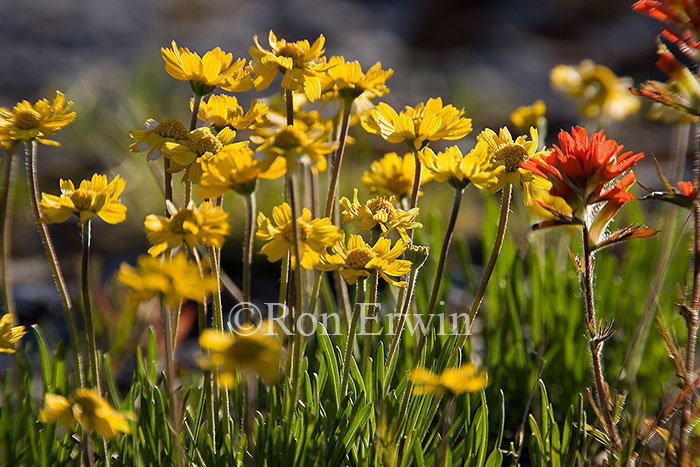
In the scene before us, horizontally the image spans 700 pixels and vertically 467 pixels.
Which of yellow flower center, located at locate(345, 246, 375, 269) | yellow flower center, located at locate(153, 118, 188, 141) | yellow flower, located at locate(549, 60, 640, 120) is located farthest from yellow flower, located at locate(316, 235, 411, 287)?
yellow flower, located at locate(549, 60, 640, 120)

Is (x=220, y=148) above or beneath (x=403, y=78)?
beneath

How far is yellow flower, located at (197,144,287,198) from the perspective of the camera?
890 millimetres

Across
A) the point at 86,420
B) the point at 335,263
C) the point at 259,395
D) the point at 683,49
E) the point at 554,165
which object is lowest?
the point at 259,395

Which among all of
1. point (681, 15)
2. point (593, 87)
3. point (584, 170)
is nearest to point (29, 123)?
point (584, 170)

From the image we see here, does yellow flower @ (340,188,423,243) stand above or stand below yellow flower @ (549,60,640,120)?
below

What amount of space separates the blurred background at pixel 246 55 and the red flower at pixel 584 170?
85.9 inches

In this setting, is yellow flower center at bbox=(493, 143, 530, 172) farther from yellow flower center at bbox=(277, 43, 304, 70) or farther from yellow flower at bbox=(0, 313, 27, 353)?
yellow flower at bbox=(0, 313, 27, 353)

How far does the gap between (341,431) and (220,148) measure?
51 cm

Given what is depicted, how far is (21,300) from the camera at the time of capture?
2762mm

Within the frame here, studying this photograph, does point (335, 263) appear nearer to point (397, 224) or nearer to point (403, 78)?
point (397, 224)

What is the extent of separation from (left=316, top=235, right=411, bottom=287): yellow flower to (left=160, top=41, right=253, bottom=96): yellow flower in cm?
33

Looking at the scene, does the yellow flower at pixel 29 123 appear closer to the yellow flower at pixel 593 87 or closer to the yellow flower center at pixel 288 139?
the yellow flower center at pixel 288 139

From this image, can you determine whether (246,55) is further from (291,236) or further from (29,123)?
(291,236)

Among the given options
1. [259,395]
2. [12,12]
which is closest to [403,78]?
[12,12]
